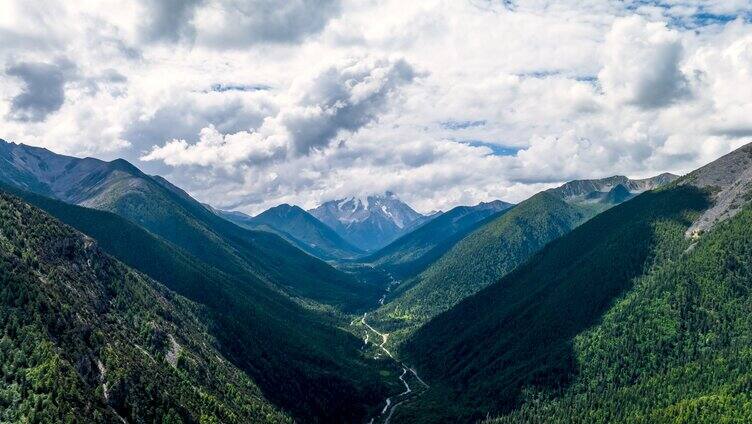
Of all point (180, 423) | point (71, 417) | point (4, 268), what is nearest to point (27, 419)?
point (71, 417)

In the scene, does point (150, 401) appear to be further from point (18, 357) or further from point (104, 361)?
point (18, 357)

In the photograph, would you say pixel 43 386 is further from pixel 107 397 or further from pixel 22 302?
pixel 22 302

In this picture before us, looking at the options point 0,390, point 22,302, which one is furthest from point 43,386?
point 22,302

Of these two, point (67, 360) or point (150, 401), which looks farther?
point (150, 401)

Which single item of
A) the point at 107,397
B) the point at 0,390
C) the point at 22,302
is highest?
the point at 22,302

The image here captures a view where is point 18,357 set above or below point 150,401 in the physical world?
above

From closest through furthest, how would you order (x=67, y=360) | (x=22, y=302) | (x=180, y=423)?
(x=67, y=360) → (x=22, y=302) → (x=180, y=423)

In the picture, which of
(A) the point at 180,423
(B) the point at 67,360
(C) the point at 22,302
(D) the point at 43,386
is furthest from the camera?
(A) the point at 180,423

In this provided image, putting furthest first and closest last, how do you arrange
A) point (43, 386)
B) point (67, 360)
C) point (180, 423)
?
point (180, 423), point (67, 360), point (43, 386)

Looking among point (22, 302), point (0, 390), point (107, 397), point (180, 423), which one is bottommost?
point (180, 423)
